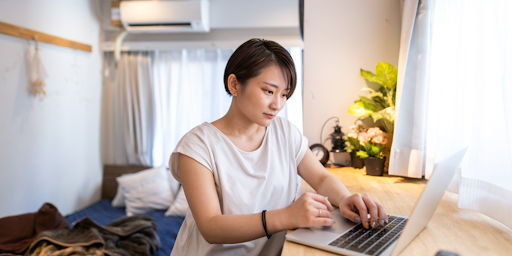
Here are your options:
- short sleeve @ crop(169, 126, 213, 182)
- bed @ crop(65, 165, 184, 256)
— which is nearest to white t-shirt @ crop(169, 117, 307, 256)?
short sleeve @ crop(169, 126, 213, 182)

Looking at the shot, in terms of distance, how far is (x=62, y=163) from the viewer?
3.36m

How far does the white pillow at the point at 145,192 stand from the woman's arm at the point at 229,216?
254 centimetres

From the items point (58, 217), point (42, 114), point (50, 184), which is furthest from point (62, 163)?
point (58, 217)

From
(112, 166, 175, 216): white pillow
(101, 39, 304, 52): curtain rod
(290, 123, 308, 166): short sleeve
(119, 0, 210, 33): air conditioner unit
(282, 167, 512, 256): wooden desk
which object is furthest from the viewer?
(101, 39, 304, 52): curtain rod

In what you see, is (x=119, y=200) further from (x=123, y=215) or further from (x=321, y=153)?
(x=321, y=153)

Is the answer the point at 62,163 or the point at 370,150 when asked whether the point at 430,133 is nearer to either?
the point at 370,150

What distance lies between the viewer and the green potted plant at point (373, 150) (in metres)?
1.72

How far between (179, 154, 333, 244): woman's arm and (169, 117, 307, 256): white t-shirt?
48 millimetres

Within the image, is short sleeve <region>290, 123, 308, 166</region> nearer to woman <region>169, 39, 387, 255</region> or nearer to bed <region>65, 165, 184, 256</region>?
woman <region>169, 39, 387, 255</region>

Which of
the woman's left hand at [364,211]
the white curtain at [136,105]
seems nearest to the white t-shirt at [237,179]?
the woman's left hand at [364,211]

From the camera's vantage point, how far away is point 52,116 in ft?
10.5

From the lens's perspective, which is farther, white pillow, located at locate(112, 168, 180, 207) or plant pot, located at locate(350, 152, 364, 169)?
white pillow, located at locate(112, 168, 180, 207)

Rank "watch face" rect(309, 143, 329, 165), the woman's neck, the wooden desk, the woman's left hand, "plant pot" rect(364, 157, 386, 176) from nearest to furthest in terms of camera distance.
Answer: the wooden desk
the woman's left hand
the woman's neck
"plant pot" rect(364, 157, 386, 176)
"watch face" rect(309, 143, 329, 165)

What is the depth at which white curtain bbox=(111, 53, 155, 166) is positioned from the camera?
151 inches
